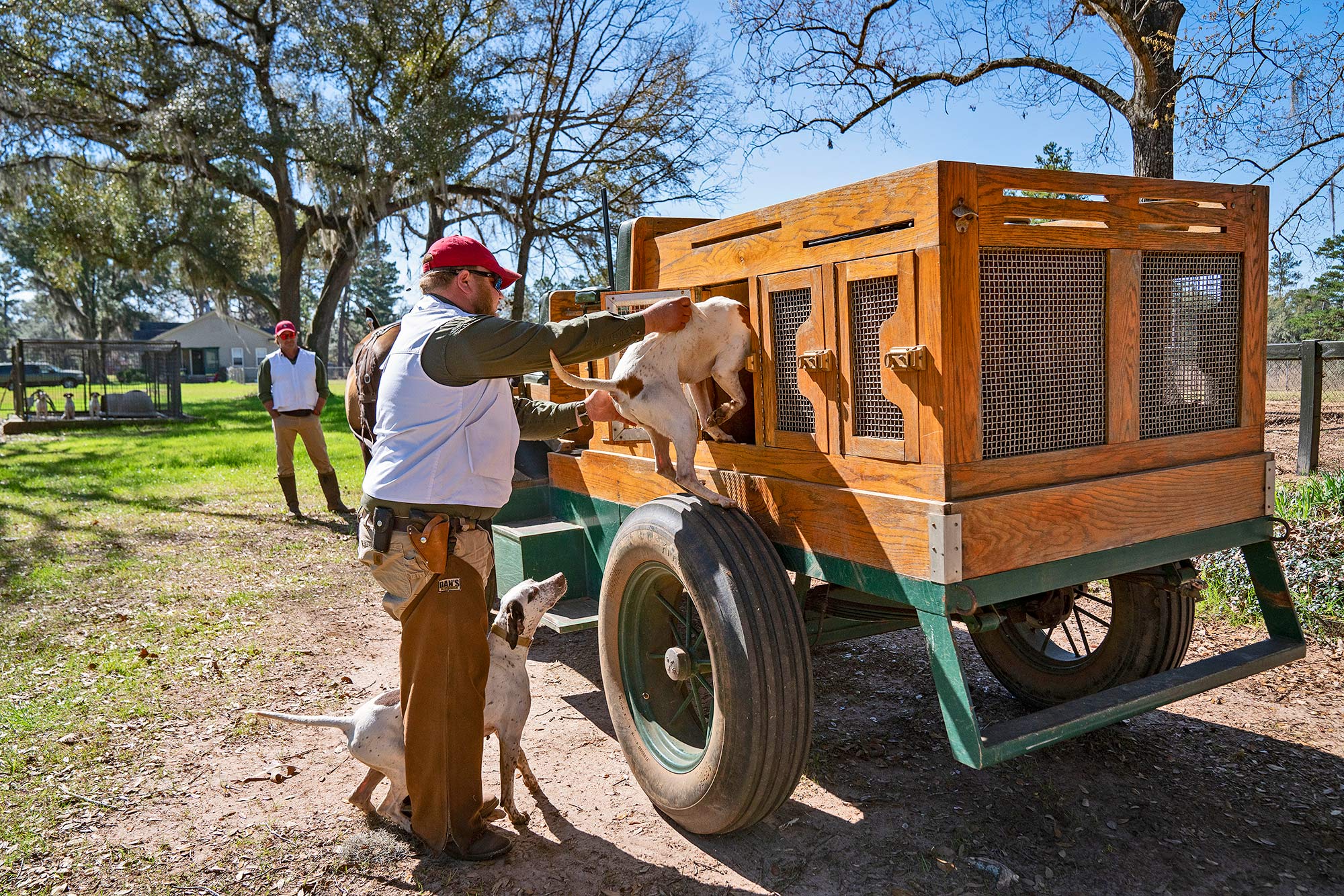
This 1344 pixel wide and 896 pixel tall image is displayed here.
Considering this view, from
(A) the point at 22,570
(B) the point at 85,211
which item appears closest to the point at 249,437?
(B) the point at 85,211

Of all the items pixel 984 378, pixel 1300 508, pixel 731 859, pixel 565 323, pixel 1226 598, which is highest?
pixel 565 323

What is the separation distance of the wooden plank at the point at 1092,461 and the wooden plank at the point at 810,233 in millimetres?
692

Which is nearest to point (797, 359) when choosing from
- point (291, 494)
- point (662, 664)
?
point (662, 664)

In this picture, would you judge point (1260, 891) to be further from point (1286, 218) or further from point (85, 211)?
point (85, 211)

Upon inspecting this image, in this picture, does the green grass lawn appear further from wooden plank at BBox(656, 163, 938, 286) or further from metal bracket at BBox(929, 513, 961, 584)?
wooden plank at BBox(656, 163, 938, 286)

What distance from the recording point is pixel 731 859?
10.3 ft

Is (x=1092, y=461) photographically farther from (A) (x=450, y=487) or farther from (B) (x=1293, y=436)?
(B) (x=1293, y=436)

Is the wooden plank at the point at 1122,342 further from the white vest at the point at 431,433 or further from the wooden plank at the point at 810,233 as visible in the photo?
the white vest at the point at 431,433

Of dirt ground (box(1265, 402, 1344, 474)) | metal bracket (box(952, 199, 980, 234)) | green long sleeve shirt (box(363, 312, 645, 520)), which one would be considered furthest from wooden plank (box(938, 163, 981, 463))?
dirt ground (box(1265, 402, 1344, 474))

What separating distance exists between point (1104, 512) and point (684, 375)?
148 centimetres

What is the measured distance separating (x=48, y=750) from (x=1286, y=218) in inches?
374

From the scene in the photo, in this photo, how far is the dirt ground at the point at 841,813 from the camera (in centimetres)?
305

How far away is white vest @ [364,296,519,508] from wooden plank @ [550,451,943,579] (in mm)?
786

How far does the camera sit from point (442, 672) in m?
3.21
